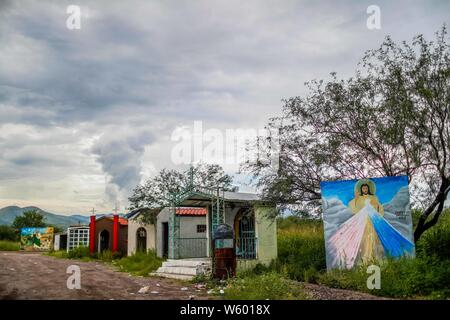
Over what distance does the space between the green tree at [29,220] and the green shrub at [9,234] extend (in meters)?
9.20

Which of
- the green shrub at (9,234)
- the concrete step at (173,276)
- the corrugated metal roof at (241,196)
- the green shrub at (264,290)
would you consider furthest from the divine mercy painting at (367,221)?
the green shrub at (9,234)

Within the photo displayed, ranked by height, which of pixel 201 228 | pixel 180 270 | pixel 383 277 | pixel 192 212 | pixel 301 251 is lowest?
pixel 180 270

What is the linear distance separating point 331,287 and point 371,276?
51.1 inches

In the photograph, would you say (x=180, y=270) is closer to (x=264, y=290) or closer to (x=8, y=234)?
(x=264, y=290)

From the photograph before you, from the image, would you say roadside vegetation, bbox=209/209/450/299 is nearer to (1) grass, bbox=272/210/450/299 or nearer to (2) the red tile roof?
(1) grass, bbox=272/210/450/299

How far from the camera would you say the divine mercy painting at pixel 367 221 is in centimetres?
1280

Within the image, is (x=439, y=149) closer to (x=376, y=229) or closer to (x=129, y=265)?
(x=376, y=229)

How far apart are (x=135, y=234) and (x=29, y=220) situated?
47.1m

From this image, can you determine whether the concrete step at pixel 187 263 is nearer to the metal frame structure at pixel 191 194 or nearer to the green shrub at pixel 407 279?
the metal frame structure at pixel 191 194

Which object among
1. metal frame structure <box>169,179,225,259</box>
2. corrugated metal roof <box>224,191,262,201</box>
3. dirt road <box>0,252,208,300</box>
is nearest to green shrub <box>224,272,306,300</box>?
dirt road <box>0,252,208,300</box>

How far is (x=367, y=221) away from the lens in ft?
43.5

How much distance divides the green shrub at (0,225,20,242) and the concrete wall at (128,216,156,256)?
3513 cm

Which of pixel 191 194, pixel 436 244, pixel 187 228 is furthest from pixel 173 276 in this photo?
pixel 436 244

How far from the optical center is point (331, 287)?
12.5m
